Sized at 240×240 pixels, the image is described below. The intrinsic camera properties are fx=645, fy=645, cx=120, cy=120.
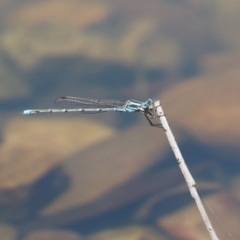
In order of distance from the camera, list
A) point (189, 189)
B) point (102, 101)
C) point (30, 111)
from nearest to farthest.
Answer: point (189, 189) → point (102, 101) → point (30, 111)

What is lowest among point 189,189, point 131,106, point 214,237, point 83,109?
Answer: point 214,237

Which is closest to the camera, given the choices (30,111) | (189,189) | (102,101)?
(189,189)

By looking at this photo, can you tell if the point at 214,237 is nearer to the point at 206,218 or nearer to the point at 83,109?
the point at 206,218

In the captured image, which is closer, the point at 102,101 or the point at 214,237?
the point at 214,237

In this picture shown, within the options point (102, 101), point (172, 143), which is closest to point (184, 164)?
Result: point (172, 143)

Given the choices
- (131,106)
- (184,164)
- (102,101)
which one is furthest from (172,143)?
(102,101)

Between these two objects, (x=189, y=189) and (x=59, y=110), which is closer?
(x=189, y=189)

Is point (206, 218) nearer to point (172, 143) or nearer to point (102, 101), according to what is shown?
point (172, 143)

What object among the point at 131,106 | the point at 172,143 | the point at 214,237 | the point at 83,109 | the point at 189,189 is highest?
the point at 83,109

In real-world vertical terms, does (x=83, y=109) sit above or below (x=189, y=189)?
above

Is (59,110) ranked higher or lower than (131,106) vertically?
higher
